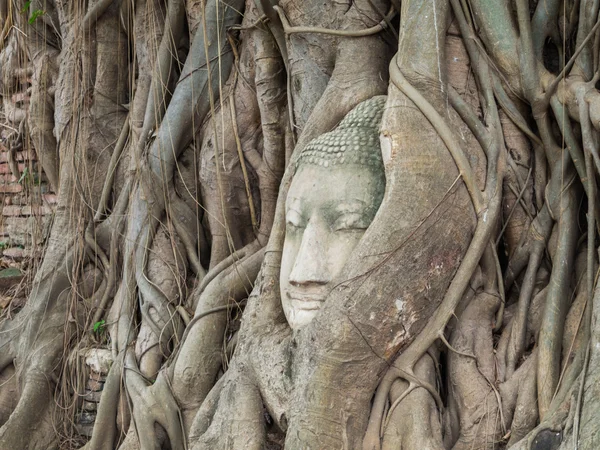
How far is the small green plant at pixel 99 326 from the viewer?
3.96m

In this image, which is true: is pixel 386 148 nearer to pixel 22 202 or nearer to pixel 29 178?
pixel 29 178

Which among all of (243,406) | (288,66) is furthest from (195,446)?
(288,66)

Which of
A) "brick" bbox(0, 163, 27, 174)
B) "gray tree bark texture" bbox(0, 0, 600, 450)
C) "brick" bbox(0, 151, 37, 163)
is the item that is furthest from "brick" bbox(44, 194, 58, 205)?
"gray tree bark texture" bbox(0, 0, 600, 450)

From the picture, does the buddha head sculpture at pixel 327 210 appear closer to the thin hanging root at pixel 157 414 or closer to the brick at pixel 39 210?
the thin hanging root at pixel 157 414

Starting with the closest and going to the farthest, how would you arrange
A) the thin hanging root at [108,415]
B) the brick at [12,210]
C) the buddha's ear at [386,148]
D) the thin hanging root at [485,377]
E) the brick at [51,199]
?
the thin hanging root at [485,377]
the buddha's ear at [386,148]
the thin hanging root at [108,415]
the brick at [51,199]
the brick at [12,210]

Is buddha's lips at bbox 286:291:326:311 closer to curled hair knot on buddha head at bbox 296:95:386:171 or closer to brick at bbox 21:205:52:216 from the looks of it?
curled hair knot on buddha head at bbox 296:95:386:171

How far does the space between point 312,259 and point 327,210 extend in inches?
6.5

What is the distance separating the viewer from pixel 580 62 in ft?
8.14

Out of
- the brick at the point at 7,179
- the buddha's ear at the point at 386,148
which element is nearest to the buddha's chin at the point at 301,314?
the buddha's ear at the point at 386,148

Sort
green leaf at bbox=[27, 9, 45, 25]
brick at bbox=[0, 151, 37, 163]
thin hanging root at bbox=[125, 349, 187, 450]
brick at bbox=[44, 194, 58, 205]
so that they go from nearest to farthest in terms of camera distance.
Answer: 1. thin hanging root at bbox=[125, 349, 187, 450]
2. green leaf at bbox=[27, 9, 45, 25]
3. brick at bbox=[44, 194, 58, 205]
4. brick at bbox=[0, 151, 37, 163]

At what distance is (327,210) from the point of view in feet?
8.61

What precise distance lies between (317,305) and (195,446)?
67 cm

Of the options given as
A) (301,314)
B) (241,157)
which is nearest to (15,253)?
(241,157)

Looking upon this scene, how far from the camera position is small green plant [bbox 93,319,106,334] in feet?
13.0
